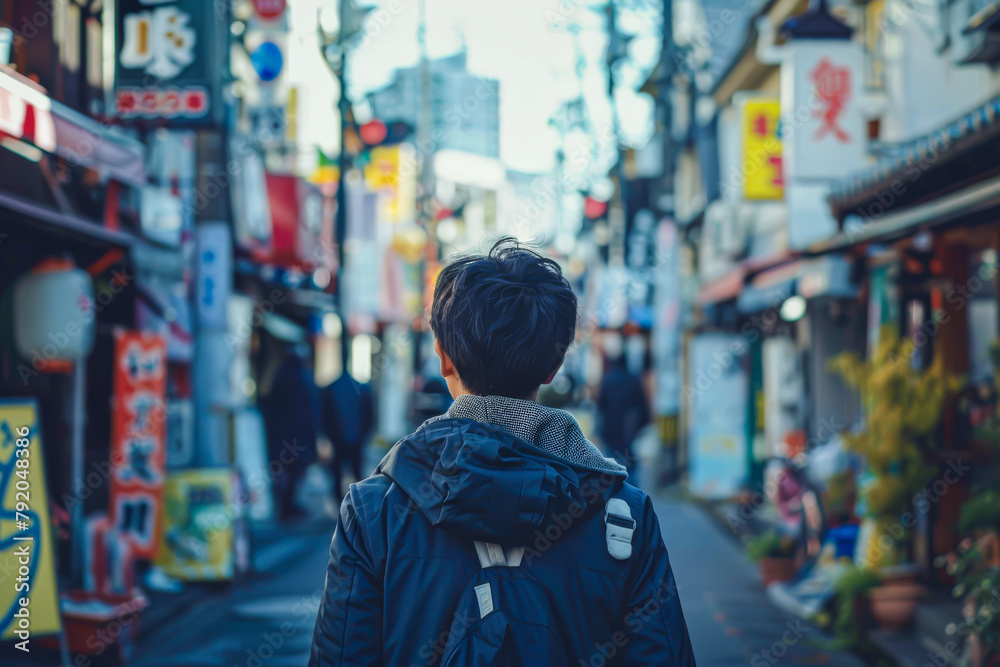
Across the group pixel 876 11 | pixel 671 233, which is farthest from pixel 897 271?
pixel 671 233

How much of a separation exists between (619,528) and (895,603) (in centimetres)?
608

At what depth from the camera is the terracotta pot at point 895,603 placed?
7359 millimetres

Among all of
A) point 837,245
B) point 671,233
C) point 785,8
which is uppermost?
point 785,8

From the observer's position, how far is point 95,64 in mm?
9594

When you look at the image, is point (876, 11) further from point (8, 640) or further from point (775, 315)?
point (8, 640)

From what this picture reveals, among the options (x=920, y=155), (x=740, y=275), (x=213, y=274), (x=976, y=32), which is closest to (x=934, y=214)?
(x=920, y=155)

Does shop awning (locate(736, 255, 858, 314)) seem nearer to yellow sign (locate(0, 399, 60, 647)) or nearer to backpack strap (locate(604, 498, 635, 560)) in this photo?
yellow sign (locate(0, 399, 60, 647))

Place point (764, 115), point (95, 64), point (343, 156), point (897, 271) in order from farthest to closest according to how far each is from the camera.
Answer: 1. point (343, 156)
2. point (764, 115)
3. point (95, 64)
4. point (897, 271)

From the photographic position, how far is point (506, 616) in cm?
203

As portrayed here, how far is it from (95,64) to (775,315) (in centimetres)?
1078

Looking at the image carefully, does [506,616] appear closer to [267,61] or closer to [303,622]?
[303,622]

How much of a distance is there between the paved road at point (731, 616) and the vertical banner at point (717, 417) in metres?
3.93

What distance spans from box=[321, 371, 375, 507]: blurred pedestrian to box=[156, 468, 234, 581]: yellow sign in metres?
3.29

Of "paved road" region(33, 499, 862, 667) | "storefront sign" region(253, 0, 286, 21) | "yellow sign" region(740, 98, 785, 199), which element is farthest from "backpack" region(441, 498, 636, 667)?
"yellow sign" region(740, 98, 785, 199)
